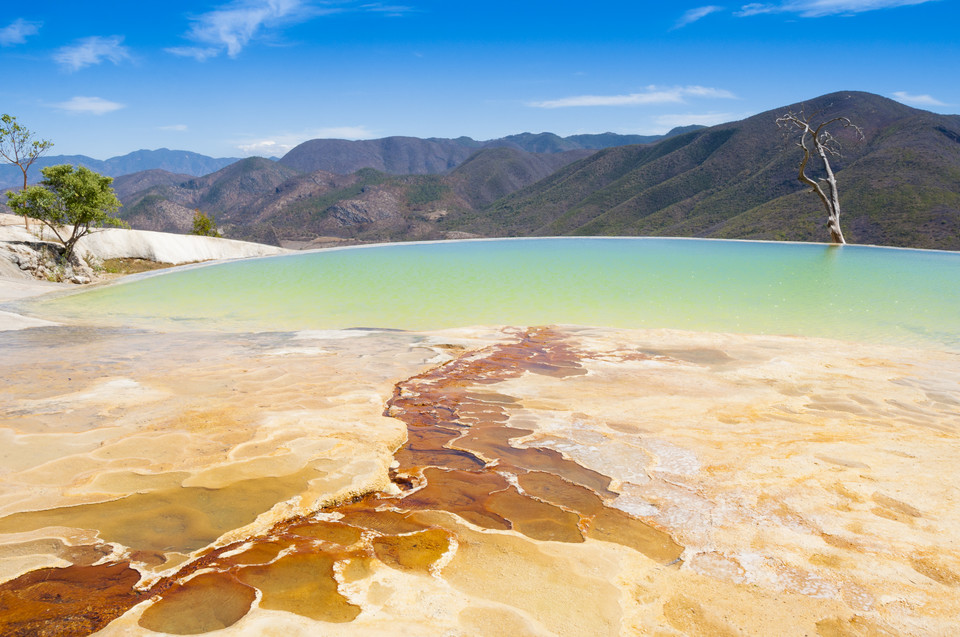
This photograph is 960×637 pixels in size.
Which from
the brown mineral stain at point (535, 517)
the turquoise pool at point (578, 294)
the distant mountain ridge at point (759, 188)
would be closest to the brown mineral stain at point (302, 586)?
the brown mineral stain at point (535, 517)

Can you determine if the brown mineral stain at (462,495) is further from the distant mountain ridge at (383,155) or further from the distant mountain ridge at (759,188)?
the distant mountain ridge at (383,155)

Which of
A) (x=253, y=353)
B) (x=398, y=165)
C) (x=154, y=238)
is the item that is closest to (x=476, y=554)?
(x=253, y=353)

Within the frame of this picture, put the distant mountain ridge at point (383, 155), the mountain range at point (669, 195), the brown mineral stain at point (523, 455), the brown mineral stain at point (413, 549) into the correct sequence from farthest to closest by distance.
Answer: the distant mountain ridge at point (383, 155), the mountain range at point (669, 195), the brown mineral stain at point (523, 455), the brown mineral stain at point (413, 549)

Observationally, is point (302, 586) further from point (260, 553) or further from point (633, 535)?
point (633, 535)

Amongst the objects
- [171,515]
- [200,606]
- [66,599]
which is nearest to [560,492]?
[200,606]

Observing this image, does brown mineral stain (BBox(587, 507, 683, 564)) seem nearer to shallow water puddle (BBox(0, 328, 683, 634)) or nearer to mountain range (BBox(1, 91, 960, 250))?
shallow water puddle (BBox(0, 328, 683, 634))

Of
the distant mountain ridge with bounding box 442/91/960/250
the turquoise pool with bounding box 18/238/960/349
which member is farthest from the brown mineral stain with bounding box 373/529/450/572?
the distant mountain ridge with bounding box 442/91/960/250

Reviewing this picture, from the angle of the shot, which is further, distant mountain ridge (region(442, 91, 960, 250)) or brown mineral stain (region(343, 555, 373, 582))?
distant mountain ridge (region(442, 91, 960, 250))
